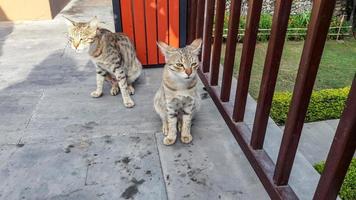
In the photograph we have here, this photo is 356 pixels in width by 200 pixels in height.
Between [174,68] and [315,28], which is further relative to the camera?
[174,68]

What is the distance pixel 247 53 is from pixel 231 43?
33 cm

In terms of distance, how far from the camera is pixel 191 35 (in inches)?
148

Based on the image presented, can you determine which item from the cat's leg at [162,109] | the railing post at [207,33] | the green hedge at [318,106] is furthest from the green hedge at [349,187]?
the railing post at [207,33]

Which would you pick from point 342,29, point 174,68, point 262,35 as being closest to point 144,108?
point 174,68

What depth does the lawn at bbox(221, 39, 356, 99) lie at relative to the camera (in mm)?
4807

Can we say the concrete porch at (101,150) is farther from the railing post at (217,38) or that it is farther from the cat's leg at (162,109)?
the railing post at (217,38)

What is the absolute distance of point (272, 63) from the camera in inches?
73.9

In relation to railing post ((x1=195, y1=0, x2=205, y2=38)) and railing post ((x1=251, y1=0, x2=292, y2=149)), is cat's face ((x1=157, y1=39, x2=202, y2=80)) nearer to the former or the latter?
railing post ((x1=251, y1=0, x2=292, y2=149))

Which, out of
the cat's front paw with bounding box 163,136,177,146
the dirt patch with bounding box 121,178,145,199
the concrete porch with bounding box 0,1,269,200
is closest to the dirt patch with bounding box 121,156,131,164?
the concrete porch with bounding box 0,1,269,200

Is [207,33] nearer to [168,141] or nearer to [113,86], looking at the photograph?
[113,86]

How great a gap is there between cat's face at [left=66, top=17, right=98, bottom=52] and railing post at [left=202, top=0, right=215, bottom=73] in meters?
1.03

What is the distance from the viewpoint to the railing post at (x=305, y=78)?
4.66 feet

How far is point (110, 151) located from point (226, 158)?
89 cm

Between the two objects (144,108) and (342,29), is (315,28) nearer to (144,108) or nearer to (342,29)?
(144,108)
